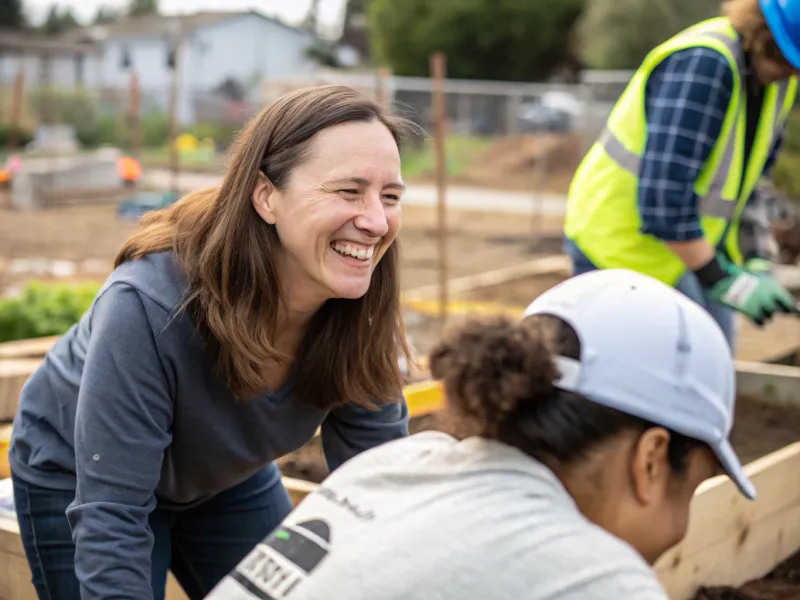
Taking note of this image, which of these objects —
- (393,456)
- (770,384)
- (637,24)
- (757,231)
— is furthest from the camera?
(637,24)

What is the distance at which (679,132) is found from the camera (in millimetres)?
3471

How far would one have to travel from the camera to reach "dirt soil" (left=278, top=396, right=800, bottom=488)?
4.36m

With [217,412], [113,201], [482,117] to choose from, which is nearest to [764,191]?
[217,412]

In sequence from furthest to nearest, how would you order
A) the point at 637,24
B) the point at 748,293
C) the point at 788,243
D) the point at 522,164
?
the point at 637,24 < the point at 522,164 < the point at 788,243 < the point at 748,293

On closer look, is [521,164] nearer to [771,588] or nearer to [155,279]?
[771,588]

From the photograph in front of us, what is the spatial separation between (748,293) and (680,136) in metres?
0.64

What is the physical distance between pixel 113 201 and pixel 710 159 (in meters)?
18.3

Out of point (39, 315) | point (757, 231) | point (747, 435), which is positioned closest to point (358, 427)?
point (757, 231)

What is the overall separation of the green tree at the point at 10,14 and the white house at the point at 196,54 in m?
9.01

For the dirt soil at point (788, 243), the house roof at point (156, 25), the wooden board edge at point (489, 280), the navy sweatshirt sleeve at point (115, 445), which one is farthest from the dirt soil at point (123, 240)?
the house roof at point (156, 25)

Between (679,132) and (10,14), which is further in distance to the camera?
(10,14)

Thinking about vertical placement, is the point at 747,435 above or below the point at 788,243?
above

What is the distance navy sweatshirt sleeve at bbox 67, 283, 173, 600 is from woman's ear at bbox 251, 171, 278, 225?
28 centimetres

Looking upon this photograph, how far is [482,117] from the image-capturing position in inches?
923
